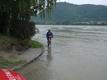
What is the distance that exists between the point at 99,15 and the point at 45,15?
155 m

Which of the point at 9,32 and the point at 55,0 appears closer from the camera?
the point at 55,0

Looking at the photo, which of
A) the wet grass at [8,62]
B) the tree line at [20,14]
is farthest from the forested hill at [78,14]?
the wet grass at [8,62]

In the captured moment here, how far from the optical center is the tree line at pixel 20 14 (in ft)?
42.8

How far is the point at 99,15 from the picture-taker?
541 feet

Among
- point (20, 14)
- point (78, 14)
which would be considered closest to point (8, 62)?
point (20, 14)

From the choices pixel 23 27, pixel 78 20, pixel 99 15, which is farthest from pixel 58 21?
pixel 23 27

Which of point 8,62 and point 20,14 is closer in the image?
point 8,62

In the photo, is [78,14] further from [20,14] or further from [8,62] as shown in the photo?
[8,62]

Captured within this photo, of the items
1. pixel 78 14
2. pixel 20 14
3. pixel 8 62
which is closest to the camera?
pixel 8 62

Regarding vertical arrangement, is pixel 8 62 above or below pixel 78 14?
below

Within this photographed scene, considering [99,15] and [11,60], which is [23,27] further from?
[99,15]

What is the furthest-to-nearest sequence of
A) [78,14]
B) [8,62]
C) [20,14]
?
[78,14] < [20,14] < [8,62]

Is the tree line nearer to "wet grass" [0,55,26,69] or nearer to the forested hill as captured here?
"wet grass" [0,55,26,69]

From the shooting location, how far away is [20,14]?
1602cm
